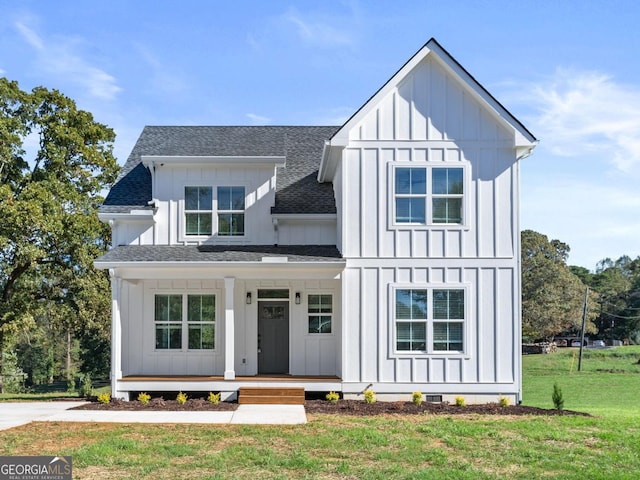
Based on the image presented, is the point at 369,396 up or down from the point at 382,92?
down

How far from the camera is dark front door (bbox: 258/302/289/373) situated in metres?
19.7

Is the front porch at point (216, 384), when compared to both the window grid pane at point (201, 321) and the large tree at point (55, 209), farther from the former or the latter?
the large tree at point (55, 209)

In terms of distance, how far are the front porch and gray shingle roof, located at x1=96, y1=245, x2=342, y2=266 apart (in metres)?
2.85

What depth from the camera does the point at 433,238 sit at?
18125 millimetres

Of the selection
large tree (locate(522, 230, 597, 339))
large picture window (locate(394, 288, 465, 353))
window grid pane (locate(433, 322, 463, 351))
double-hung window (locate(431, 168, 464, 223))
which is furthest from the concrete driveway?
large tree (locate(522, 230, 597, 339))

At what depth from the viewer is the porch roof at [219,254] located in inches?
710

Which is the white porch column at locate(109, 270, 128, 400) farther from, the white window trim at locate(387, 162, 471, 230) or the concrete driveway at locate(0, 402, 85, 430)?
the white window trim at locate(387, 162, 471, 230)

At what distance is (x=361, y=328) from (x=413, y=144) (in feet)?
15.0

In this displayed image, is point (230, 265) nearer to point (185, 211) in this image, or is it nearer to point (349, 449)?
point (185, 211)

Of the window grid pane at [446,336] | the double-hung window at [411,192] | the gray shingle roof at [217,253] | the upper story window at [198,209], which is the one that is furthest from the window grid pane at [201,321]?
the window grid pane at [446,336]

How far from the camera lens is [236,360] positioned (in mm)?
19672

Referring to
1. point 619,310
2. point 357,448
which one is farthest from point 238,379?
Result: point 619,310

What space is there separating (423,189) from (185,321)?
6.99 metres

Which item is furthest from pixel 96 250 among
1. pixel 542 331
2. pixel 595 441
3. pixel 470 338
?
pixel 542 331
